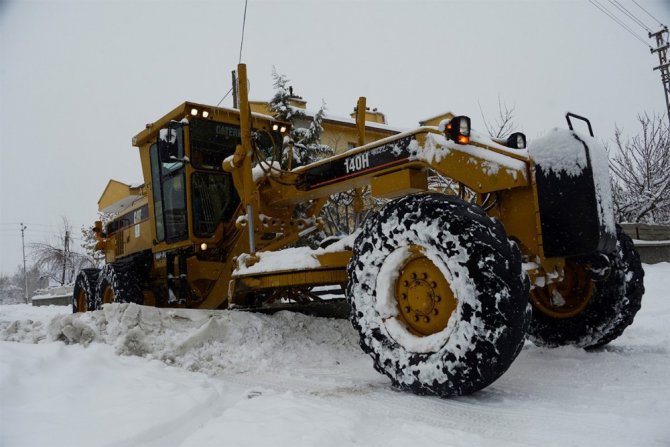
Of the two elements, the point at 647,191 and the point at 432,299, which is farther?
the point at 647,191

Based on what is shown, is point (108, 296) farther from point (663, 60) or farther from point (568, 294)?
point (663, 60)

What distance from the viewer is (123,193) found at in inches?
383

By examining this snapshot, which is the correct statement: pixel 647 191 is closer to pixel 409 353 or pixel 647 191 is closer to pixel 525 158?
pixel 525 158

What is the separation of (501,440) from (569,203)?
1.64m

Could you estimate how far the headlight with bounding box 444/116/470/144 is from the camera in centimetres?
337

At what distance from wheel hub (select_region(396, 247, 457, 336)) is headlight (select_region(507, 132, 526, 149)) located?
1343 mm

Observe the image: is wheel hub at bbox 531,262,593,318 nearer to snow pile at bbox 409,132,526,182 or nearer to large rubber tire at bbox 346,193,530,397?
snow pile at bbox 409,132,526,182

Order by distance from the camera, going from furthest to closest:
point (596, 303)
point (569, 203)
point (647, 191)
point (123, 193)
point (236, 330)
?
point (647, 191), point (123, 193), point (236, 330), point (596, 303), point (569, 203)

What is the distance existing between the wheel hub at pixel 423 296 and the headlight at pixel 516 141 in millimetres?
1343

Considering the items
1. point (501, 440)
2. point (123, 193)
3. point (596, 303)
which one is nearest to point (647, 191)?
point (596, 303)

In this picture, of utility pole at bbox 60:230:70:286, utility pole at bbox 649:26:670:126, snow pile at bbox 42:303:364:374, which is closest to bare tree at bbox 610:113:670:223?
utility pole at bbox 649:26:670:126

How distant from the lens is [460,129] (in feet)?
11.1

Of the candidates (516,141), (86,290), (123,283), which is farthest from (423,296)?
(86,290)

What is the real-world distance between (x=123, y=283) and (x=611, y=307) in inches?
210
